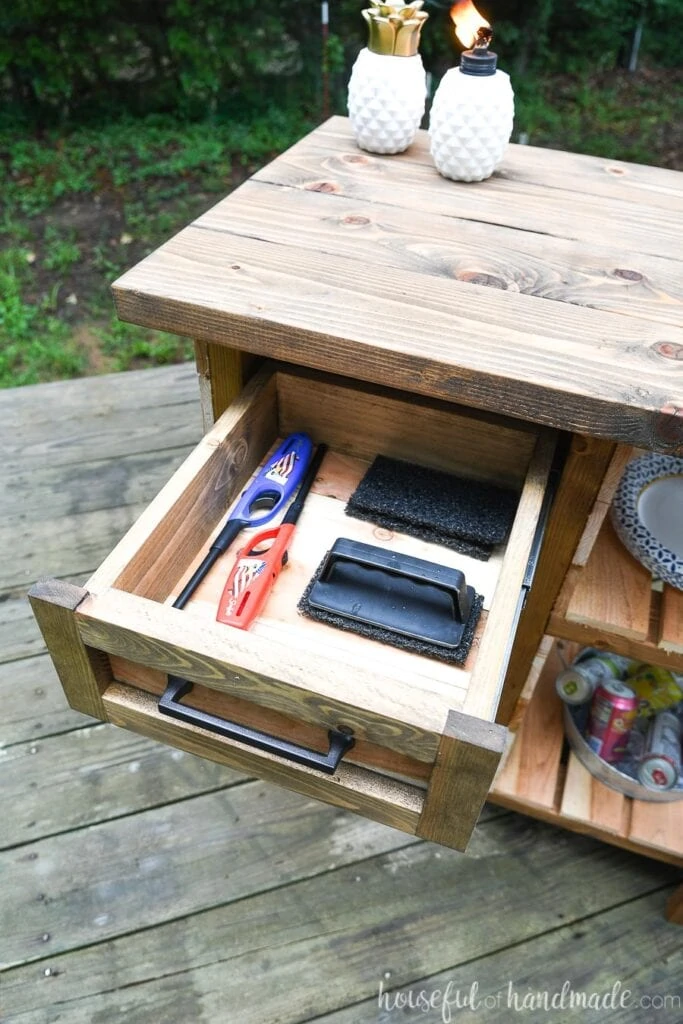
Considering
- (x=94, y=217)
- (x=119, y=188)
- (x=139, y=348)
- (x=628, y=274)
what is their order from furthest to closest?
(x=119, y=188) → (x=94, y=217) → (x=139, y=348) → (x=628, y=274)

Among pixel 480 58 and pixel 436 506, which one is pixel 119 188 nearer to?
pixel 480 58

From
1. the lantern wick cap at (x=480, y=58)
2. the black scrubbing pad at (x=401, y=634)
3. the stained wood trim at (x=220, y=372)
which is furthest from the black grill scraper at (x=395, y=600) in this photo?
the lantern wick cap at (x=480, y=58)

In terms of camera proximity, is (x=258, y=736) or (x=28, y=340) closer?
(x=258, y=736)

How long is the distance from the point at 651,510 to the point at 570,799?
456 millimetres

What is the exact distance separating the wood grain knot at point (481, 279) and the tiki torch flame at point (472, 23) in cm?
31

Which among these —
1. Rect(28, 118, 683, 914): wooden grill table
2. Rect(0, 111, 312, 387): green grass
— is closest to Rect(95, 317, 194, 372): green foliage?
Rect(0, 111, 312, 387): green grass

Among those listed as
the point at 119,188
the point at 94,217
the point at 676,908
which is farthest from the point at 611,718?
the point at 119,188

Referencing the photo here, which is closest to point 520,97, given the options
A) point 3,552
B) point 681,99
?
point 681,99

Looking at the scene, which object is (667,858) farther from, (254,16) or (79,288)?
(254,16)

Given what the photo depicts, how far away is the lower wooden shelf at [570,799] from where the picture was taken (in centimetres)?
108

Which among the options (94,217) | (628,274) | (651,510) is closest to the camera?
(628,274)

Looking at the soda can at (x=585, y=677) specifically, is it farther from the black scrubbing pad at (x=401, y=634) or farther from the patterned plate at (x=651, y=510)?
the black scrubbing pad at (x=401, y=634)

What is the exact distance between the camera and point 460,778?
55 centimetres

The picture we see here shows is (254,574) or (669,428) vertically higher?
(669,428)
